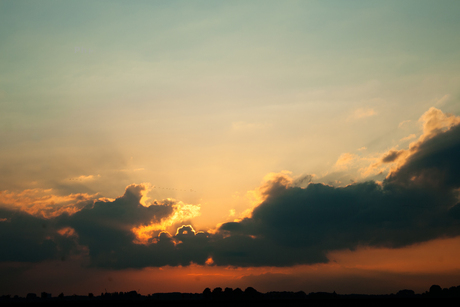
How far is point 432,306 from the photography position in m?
112

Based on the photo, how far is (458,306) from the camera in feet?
348

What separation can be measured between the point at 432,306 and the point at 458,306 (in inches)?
291

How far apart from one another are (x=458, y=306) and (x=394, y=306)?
17001 millimetres

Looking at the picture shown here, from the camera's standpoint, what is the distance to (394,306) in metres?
112

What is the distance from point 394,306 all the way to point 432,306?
37.0ft

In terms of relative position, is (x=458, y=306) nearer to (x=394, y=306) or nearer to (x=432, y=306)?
(x=432, y=306)

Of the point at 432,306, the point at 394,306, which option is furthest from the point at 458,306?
the point at 394,306
